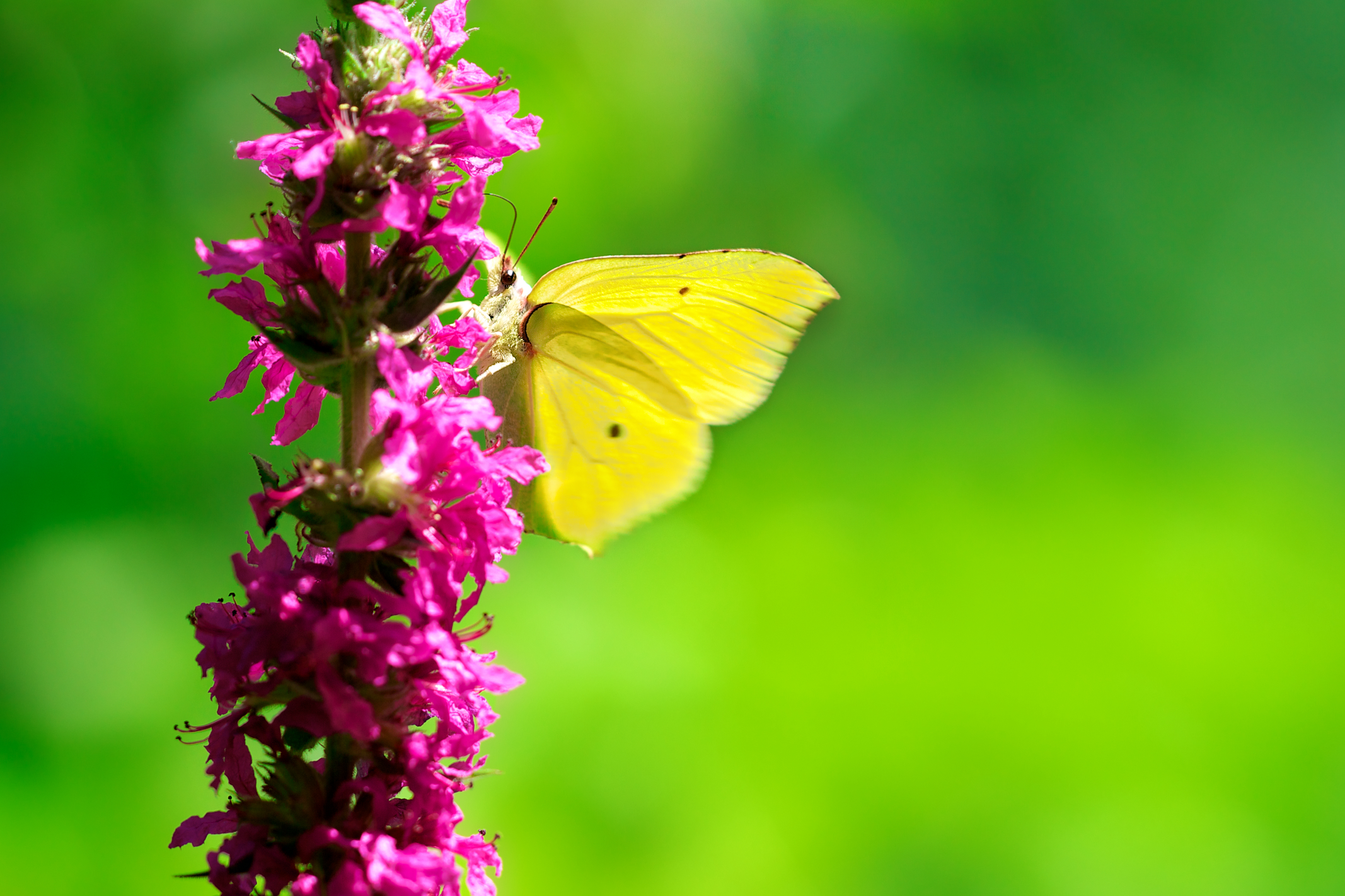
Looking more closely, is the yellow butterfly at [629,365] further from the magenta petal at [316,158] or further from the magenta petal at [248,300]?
the magenta petal at [316,158]

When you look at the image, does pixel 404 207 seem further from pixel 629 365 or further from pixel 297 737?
pixel 629 365

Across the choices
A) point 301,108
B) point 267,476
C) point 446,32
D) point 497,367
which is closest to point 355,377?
point 267,476

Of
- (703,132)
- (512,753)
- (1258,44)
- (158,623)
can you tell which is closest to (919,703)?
(512,753)

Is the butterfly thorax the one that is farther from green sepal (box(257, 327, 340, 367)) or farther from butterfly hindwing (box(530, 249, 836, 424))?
green sepal (box(257, 327, 340, 367))

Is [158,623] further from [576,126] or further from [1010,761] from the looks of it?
[1010,761]

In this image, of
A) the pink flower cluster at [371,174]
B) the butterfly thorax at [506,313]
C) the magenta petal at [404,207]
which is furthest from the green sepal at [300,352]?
the butterfly thorax at [506,313]
